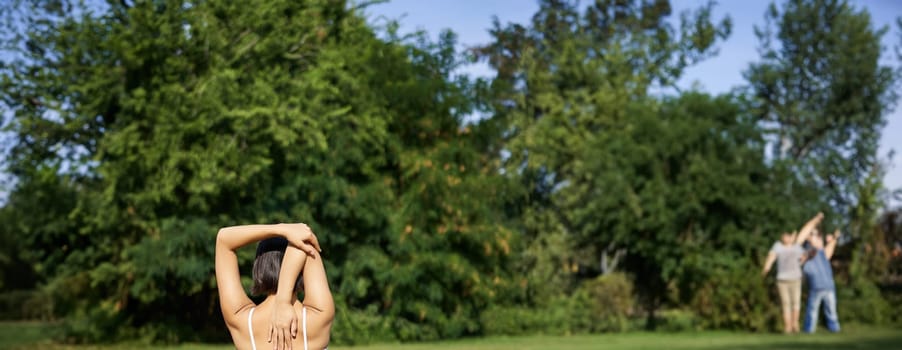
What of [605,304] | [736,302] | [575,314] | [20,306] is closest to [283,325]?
[736,302]

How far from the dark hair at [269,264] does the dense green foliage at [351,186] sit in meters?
17.7

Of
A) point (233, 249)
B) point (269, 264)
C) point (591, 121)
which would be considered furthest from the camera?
point (591, 121)

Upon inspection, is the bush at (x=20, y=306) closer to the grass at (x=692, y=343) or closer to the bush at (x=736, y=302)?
the grass at (x=692, y=343)

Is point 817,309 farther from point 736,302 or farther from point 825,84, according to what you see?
point 825,84

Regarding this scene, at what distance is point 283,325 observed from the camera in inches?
153

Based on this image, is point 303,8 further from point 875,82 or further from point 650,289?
point 875,82

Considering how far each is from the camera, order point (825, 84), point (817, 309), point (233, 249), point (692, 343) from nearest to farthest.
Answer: point (233, 249), point (692, 343), point (817, 309), point (825, 84)

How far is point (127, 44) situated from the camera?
69.5ft

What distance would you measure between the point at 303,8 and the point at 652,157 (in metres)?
11.0

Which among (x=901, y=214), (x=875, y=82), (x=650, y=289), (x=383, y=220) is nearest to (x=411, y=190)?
(x=383, y=220)

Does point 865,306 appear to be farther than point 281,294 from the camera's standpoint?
Yes

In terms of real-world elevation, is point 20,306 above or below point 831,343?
above

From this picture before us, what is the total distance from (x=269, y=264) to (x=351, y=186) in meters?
20.3

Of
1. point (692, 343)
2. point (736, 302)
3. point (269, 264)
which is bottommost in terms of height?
point (692, 343)
